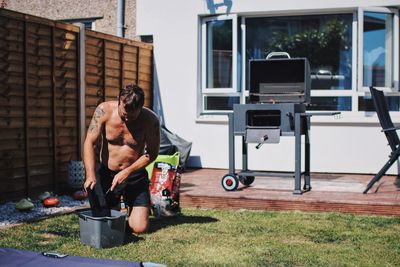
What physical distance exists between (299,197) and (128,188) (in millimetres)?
2109

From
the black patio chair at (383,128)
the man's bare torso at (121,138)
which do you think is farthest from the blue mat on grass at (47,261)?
the black patio chair at (383,128)

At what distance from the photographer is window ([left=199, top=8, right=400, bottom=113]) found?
29.5 feet

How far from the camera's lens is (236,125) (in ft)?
22.6

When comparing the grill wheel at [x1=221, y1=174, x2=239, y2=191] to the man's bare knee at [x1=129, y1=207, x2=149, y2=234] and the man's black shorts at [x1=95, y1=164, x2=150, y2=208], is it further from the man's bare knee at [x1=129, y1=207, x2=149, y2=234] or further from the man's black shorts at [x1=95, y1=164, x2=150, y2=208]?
the man's bare knee at [x1=129, y1=207, x2=149, y2=234]

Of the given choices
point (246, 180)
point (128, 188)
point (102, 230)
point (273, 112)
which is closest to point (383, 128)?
point (273, 112)

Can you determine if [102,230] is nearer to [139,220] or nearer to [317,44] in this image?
[139,220]

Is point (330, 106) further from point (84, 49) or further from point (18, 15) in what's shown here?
point (18, 15)

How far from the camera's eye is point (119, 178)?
500cm

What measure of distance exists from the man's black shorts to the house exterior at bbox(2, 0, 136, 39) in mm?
5273

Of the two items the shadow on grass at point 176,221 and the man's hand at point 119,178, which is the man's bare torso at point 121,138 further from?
the shadow on grass at point 176,221

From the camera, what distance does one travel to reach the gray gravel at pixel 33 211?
5.82m

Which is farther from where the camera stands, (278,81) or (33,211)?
(278,81)

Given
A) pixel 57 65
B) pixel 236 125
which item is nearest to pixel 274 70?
pixel 236 125

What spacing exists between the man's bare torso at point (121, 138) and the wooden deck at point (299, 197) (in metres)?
1.61
